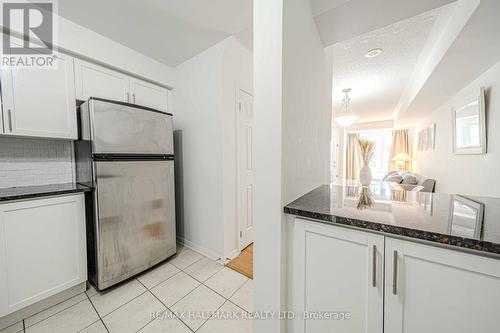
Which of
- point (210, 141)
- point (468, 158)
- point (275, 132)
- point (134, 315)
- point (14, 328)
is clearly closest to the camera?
point (275, 132)

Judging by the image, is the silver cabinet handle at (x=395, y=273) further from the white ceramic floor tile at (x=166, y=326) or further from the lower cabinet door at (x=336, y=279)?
the white ceramic floor tile at (x=166, y=326)

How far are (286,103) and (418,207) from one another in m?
0.81

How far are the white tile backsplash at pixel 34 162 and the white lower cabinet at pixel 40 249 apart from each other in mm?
554

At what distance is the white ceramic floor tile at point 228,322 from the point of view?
1.20 m

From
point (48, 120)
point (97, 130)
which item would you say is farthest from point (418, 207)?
point (48, 120)

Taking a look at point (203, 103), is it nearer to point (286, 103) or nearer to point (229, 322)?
point (286, 103)

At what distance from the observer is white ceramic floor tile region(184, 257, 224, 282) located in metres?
1.73

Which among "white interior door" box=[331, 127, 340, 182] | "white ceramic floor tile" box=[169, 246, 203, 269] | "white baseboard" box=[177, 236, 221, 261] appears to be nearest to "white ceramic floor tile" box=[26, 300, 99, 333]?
"white ceramic floor tile" box=[169, 246, 203, 269]

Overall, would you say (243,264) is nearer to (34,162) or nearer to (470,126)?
(34,162)

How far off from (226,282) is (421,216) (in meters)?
1.58

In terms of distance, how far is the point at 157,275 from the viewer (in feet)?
5.70

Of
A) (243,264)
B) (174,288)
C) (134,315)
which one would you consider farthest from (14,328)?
(243,264)

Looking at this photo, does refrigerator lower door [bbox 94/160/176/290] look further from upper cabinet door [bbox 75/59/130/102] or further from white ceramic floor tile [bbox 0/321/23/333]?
upper cabinet door [bbox 75/59/130/102]

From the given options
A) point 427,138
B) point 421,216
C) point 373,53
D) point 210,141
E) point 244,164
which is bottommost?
point 421,216
